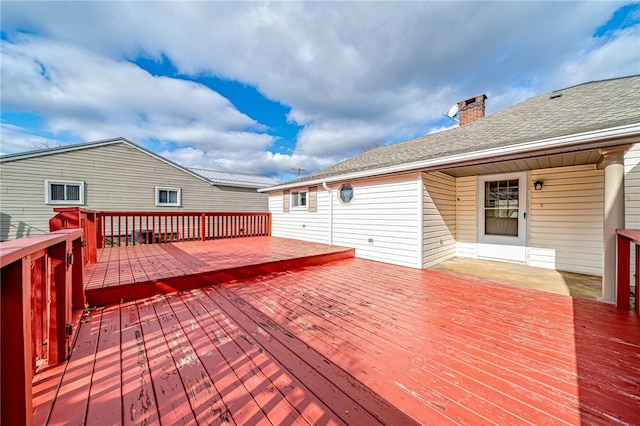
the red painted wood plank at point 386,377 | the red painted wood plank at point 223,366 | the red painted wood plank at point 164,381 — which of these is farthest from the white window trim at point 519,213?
the red painted wood plank at point 164,381

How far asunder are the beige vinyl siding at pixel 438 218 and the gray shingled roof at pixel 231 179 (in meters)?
9.93

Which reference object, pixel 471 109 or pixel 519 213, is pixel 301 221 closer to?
pixel 519 213

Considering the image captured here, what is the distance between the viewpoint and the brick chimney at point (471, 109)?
23.4 feet

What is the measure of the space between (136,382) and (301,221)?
20.2ft

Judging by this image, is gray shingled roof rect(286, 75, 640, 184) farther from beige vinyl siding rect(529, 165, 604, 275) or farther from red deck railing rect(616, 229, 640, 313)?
red deck railing rect(616, 229, 640, 313)

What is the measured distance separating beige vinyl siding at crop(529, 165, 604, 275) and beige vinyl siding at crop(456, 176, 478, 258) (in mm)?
1044

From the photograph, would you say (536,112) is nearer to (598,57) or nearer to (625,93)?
(625,93)

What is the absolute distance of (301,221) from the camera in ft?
24.8

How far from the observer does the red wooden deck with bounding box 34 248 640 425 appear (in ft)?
4.21

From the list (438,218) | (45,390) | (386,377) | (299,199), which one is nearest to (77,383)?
(45,390)

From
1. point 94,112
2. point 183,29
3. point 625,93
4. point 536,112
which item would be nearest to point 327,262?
point 536,112

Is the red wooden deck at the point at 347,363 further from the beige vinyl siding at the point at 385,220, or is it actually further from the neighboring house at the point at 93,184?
the neighboring house at the point at 93,184

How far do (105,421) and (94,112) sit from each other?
2148 cm

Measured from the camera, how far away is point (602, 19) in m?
5.66
